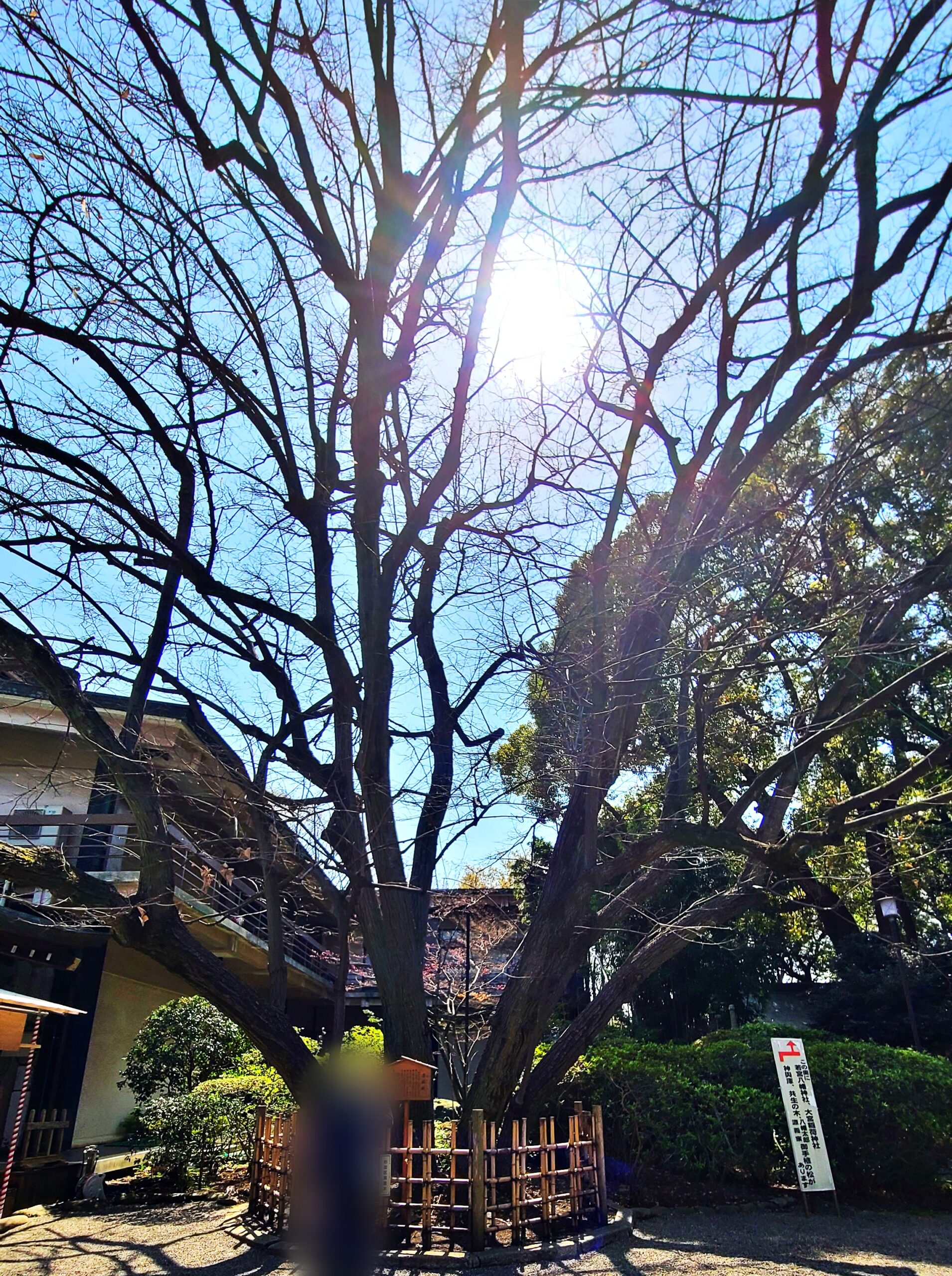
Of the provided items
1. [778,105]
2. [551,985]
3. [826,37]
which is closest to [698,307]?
[778,105]

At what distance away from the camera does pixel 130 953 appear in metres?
13.1

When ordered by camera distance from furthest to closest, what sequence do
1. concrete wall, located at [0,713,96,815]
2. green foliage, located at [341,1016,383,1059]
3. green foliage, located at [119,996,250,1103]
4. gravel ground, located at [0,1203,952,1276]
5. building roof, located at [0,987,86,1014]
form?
concrete wall, located at [0,713,96,815], green foliage, located at [341,1016,383,1059], green foliage, located at [119,996,250,1103], building roof, located at [0,987,86,1014], gravel ground, located at [0,1203,952,1276]

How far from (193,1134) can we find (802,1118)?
693cm

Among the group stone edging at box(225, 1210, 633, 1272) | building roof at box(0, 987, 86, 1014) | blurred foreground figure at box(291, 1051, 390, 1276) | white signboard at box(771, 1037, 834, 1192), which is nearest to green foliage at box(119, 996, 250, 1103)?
building roof at box(0, 987, 86, 1014)

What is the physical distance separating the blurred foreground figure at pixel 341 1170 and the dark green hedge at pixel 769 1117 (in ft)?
12.0

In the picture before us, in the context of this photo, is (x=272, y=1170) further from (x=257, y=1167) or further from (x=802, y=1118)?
(x=802, y=1118)

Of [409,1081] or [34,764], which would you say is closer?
[409,1081]

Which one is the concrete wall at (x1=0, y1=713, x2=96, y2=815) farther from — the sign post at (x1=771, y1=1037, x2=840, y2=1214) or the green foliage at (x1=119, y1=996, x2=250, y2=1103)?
the sign post at (x1=771, y1=1037, x2=840, y2=1214)

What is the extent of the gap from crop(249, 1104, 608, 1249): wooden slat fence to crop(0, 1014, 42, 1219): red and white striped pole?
2.60m

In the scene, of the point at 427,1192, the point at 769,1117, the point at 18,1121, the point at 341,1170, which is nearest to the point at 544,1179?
the point at 427,1192

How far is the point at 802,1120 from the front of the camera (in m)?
8.32

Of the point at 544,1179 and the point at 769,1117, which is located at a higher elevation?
the point at 769,1117

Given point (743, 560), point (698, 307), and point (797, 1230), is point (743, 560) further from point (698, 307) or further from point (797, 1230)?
point (797, 1230)

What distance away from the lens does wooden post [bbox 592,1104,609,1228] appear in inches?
288
